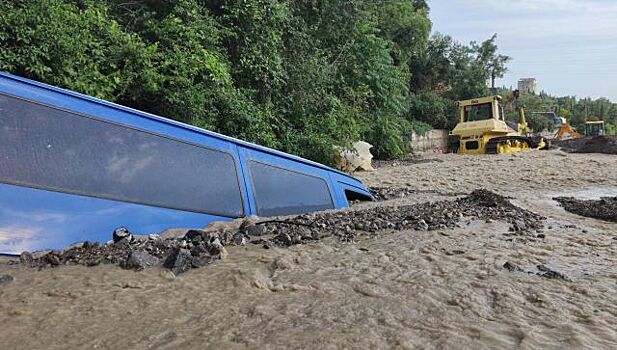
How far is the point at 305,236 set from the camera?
448 centimetres

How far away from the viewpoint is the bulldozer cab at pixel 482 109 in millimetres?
22672

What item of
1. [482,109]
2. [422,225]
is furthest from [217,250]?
[482,109]

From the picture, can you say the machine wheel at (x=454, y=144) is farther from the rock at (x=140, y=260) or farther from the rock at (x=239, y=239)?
the rock at (x=140, y=260)

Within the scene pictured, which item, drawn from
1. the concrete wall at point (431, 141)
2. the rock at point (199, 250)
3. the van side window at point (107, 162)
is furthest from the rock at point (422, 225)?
the concrete wall at point (431, 141)

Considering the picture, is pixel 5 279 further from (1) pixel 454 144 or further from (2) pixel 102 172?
(1) pixel 454 144

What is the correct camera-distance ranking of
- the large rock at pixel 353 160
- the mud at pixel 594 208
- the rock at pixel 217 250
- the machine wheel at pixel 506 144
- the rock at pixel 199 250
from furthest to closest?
the machine wheel at pixel 506 144 < the large rock at pixel 353 160 < the mud at pixel 594 208 < the rock at pixel 217 250 < the rock at pixel 199 250

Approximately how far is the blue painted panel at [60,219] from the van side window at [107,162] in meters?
0.07

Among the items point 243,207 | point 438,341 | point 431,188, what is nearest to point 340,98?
point 431,188

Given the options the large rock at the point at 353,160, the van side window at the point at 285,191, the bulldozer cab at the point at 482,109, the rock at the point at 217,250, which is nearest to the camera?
the rock at the point at 217,250

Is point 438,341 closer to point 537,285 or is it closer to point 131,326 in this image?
point 537,285

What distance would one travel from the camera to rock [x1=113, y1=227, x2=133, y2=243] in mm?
3791

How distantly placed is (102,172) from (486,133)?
2090 cm

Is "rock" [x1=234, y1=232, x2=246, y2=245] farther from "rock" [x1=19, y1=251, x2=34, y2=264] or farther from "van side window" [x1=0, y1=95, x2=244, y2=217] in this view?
"rock" [x1=19, y1=251, x2=34, y2=264]

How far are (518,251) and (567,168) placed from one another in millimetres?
13187
